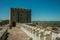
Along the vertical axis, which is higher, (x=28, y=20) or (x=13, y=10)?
(x=13, y=10)

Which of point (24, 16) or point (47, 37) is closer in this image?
point (47, 37)

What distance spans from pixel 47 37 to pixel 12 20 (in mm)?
28945

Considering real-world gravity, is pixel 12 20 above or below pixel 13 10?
below

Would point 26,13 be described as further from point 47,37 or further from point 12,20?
point 47,37

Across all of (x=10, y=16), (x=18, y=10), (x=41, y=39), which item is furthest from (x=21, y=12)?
(x=41, y=39)

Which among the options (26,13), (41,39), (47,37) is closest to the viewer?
(47,37)

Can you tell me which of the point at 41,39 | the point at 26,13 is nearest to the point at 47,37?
the point at 41,39

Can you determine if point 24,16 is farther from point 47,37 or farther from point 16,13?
point 47,37

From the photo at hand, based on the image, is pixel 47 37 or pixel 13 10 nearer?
pixel 47 37

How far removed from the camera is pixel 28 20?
33.0 meters

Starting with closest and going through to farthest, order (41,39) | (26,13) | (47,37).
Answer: (47,37) → (41,39) → (26,13)

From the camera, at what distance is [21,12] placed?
32.7m

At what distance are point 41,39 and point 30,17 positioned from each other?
28288 mm

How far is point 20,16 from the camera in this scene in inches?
1291
